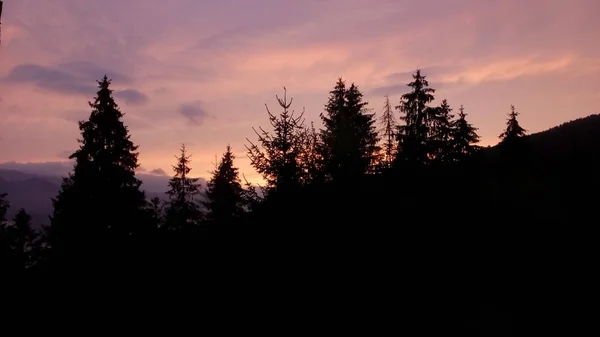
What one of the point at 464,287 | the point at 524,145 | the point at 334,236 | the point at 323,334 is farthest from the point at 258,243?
the point at 524,145

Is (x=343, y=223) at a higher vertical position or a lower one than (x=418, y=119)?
lower

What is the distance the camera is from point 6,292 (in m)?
12.9

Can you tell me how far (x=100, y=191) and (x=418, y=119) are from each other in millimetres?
24010

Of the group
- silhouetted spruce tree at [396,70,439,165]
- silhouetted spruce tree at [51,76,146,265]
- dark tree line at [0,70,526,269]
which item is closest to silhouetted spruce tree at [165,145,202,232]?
dark tree line at [0,70,526,269]

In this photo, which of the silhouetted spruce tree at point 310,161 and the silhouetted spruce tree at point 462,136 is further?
the silhouetted spruce tree at point 462,136

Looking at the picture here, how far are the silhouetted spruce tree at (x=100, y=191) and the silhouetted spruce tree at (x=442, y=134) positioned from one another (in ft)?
72.7

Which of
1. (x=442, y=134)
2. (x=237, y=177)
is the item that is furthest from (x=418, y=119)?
(x=237, y=177)

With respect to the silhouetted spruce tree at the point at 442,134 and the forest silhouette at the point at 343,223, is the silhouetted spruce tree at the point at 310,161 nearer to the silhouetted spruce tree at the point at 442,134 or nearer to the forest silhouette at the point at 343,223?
the forest silhouette at the point at 343,223

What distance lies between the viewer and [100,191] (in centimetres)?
2258

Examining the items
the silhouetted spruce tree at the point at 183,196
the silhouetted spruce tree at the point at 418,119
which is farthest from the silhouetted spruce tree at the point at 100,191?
the silhouetted spruce tree at the point at 418,119

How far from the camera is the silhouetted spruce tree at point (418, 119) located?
1220 inches

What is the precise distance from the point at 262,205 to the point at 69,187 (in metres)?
15.3

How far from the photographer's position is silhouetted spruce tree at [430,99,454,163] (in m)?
31.3

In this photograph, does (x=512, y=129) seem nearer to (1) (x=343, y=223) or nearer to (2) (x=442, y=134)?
(2) (x=442, y=134)
